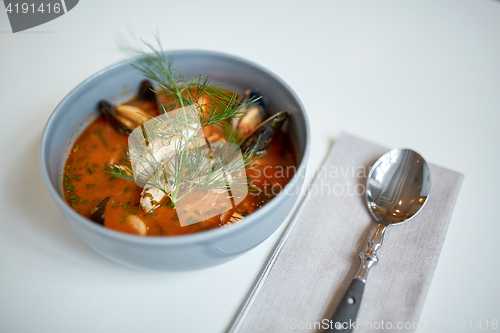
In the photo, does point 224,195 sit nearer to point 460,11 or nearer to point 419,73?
point 419,73

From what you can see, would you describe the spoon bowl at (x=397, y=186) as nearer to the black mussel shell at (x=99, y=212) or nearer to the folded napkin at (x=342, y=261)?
the folded napkin at (x=342, y=261)

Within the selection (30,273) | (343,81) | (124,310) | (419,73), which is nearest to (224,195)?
(124,310)

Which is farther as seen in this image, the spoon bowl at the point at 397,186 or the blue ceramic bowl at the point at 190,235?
the spoon bowl at the point at 397,186

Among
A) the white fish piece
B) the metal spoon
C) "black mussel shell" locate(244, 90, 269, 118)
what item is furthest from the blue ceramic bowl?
the metal spoon

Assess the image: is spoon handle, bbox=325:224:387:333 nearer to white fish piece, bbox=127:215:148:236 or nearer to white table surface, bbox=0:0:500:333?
white table surface, bbox=0:0:500:333

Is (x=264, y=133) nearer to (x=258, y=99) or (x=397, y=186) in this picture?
(x=258, y=99)

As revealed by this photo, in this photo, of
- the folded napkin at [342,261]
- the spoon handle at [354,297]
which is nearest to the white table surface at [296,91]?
the folded napkin at [342,261]

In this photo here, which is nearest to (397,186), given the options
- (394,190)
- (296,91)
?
(394,190)
